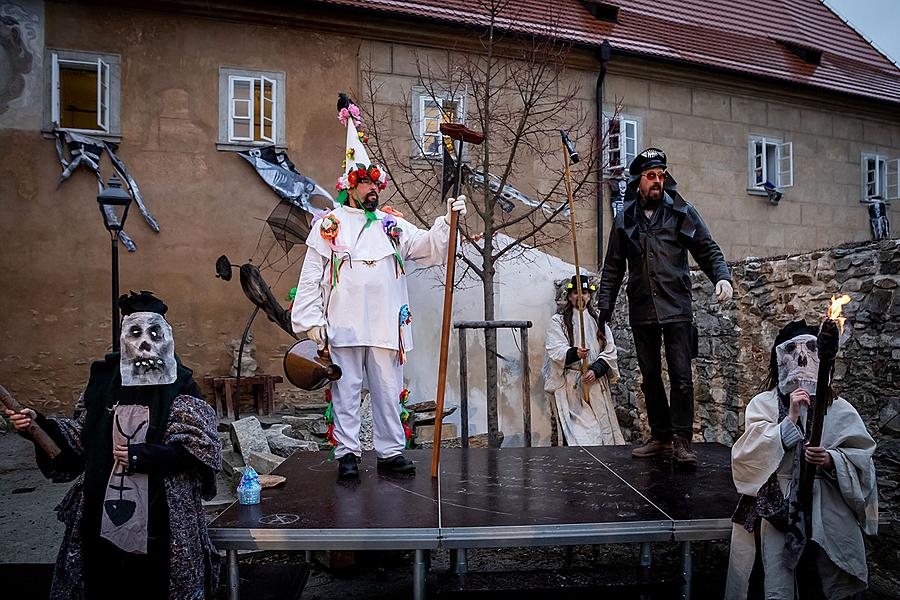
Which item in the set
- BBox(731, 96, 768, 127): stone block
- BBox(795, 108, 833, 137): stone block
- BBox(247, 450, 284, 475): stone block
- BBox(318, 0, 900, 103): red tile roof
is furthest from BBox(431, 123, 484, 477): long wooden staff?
BBox(795, 108, 833, 137): stone block

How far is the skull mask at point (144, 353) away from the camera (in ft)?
9.70

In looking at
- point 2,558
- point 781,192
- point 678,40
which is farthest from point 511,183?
point 2,558

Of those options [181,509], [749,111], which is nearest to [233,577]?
[181,509]

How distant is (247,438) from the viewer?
→ 7.15m

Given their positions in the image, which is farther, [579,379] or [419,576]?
[579,379]

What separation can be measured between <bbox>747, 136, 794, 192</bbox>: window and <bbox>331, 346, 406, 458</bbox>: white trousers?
35.0 ft

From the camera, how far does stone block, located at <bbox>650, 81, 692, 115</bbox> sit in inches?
478

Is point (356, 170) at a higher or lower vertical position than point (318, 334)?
higher

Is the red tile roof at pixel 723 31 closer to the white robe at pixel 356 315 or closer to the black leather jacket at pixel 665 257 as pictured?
the black leather jacket at pixel 665 257

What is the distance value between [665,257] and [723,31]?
1172 cm

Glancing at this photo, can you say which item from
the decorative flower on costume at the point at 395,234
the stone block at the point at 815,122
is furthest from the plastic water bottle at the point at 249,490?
the stone block at the point at 815,122

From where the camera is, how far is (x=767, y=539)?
9.55 feet

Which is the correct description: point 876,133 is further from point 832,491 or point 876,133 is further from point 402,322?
point 832,491

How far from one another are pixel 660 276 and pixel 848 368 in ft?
4.35
